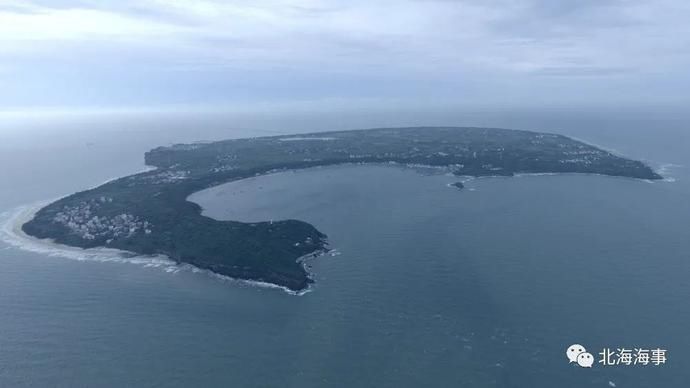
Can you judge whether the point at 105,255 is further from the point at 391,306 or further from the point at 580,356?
the point at 580,356

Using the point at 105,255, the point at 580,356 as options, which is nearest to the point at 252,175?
the point at 105,255

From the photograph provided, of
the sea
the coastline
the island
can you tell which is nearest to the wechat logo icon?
the sea

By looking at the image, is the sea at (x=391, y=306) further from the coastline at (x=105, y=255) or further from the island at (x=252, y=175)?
the island at (x=252, y=175)

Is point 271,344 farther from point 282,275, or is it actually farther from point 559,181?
point 559,181

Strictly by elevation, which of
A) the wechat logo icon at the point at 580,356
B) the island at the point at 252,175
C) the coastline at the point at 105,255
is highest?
the island at the point at 252,175

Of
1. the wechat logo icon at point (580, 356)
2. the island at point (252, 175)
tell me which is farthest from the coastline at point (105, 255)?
the wechat logo icon at point (580, 356)
